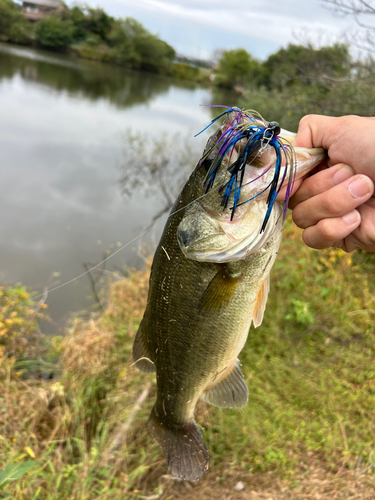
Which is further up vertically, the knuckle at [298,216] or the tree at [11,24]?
the tree at [11,24]

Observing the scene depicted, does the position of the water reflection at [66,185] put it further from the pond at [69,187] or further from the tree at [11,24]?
the tree at [11,24]

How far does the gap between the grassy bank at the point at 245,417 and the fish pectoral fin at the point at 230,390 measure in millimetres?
1397

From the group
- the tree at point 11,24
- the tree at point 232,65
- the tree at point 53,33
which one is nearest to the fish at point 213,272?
the tree at point 232,65

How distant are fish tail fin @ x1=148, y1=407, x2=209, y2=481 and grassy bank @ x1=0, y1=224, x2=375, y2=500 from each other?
40.2 inches

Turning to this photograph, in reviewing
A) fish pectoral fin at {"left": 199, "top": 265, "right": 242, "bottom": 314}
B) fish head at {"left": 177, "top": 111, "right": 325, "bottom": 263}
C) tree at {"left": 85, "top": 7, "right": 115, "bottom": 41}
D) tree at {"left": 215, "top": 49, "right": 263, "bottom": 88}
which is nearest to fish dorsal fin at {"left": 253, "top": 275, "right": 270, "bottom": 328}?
fish pectoral fin at {"left": 199, "top": 265, "right": 242, "bottom": 314}

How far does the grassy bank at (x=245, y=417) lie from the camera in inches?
104

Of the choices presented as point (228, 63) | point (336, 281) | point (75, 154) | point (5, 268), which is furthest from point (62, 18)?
point (336, 281)

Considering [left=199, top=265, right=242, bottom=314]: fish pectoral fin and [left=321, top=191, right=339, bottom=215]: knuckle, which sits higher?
[left=321, top=191, right=339, bottom=215]: knuckle

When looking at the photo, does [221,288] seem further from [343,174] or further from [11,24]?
[11,24]

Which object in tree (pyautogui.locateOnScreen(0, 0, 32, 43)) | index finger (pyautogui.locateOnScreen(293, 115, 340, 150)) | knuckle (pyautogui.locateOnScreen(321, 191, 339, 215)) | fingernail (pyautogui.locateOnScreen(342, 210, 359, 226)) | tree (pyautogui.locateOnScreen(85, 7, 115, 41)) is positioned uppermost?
tree (pyautogui.locateOnScreen(85, 7, 115, 41))

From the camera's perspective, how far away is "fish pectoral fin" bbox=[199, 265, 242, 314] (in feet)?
4.48

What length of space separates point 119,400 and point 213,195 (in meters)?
2.72

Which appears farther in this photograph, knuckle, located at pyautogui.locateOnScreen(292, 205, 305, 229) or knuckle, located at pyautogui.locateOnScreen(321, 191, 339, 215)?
knuckle, located at pyautogui.locateOnScreen(292, 205, 305, 229)

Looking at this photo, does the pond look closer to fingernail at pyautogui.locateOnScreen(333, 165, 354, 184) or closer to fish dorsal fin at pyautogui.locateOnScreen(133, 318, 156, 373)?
fish dorsal fin at pyautogui.locateOnScreen(133, 318, 156, 373)
